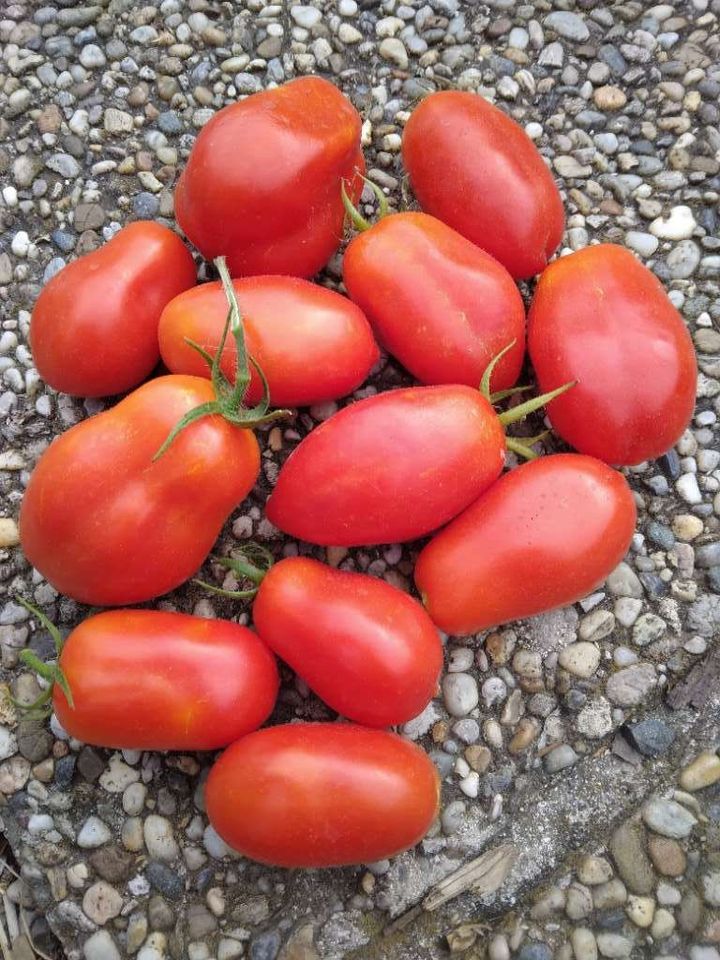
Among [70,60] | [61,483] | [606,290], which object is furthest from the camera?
[70,60]

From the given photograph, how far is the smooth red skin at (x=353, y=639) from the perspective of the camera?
118 cm

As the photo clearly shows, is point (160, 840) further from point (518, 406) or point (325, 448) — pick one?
point (518, 406)

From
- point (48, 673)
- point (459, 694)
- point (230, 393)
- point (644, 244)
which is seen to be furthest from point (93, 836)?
point (644, 244)

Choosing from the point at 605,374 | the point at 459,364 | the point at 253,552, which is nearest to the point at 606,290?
the point at 605,374

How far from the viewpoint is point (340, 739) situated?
1.18 m

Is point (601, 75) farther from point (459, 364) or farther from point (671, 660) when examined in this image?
point (671, 660)

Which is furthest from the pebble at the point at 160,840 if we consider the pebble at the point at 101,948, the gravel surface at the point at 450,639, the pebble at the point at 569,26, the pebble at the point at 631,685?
the pebble at the point at 569,26

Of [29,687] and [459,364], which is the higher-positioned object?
[459,364]

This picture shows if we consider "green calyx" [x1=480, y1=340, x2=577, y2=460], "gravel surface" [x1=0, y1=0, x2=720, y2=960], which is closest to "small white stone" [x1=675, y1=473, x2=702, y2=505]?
"gravel surface" [x1=0, y1=0, x2=720, y2=960]

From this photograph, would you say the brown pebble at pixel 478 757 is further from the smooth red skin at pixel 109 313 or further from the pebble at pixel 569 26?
the pebble at pixel 569 26

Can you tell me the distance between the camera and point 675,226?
4.85ft

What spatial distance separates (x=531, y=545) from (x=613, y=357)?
0.27 metres

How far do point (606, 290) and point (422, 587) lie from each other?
0.47 m

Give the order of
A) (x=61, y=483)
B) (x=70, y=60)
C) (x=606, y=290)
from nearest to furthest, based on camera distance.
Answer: (x=61, y=483)
(x=606, y=290)
(x=70, y=60)
